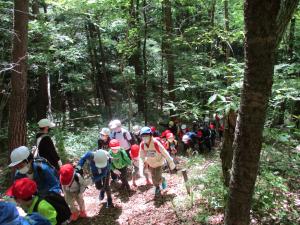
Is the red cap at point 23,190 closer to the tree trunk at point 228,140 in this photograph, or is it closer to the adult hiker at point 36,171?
the adult hiker at point 36,171

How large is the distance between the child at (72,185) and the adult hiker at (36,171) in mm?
943

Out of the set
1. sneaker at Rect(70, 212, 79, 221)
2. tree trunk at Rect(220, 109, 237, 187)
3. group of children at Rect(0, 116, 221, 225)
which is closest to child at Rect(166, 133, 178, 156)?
group of children at Rect(0, 116, 221, 225)

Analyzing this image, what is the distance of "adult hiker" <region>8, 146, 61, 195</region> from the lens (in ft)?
15.2

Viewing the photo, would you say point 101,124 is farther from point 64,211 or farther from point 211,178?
point 64,211

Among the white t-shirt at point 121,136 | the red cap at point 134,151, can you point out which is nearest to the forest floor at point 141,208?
the red cap at point 134,151

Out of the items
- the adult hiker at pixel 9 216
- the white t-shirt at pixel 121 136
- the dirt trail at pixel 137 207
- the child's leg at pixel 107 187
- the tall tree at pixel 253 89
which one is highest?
the tall tree at pixel 253 89

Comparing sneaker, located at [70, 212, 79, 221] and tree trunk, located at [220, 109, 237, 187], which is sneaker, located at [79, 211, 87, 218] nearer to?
sneaker, located at [70, 212, 79, 221]

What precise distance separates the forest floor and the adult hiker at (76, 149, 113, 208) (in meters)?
0.34

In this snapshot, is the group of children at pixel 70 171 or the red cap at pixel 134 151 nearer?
the group of children at pixel 70 171

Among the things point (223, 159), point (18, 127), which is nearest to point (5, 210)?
point (223, 159)

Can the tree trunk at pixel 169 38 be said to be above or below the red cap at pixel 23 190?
above

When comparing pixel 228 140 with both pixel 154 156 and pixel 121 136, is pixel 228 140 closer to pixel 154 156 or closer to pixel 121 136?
pixel 154 156

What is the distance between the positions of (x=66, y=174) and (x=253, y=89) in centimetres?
435

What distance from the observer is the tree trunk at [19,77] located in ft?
25.0
